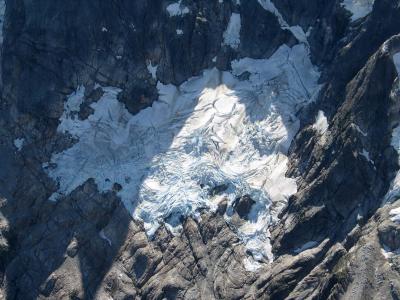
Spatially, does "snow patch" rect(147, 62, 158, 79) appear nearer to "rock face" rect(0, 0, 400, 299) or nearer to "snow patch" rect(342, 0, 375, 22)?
"rock face" rect(0, 0, 400, 299)

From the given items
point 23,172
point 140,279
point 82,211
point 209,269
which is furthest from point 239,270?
point 23,172

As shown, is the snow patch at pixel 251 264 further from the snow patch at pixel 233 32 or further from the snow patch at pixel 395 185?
the snow patch at pixel 233 32

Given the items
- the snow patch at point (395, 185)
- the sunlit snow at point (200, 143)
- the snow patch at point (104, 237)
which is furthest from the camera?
the sunlit snow at point (200, 143)

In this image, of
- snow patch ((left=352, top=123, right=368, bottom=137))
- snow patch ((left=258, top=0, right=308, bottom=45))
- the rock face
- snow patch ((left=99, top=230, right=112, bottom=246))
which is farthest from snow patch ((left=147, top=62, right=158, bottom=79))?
snow patch ((left=352, top=123, right=368, bottom=137))

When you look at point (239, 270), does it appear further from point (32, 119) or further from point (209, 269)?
point (32, 119)

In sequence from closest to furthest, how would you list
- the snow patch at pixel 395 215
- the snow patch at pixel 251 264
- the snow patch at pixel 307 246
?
the snow patch at pixel 395 215 < the snow patch at pixel 307 246 < the snow patch at pixel 251 264

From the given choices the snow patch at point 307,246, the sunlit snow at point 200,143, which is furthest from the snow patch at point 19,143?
the snow patch at point 307,246

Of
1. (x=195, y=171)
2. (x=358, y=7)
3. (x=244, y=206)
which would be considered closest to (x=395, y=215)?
(x=244, y=206)
